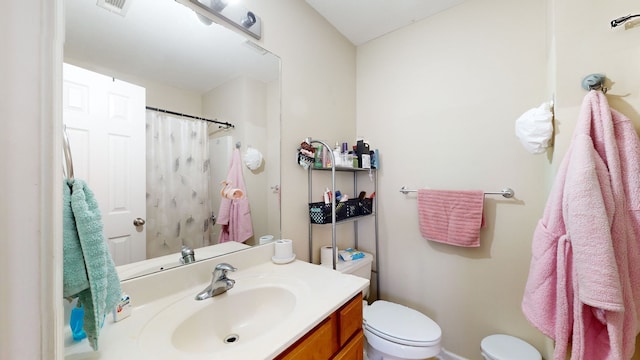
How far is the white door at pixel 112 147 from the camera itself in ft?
2.39

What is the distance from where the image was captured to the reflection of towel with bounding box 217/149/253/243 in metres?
1.10

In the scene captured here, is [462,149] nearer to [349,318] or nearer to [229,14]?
[349,318]

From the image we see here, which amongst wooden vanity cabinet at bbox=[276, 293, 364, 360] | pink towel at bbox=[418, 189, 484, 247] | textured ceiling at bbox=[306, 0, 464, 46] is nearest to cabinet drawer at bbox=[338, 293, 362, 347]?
wooden vanity cabinet at bbox=[276, 293, 364, 360]

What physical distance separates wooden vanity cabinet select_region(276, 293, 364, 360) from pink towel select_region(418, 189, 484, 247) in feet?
2.49

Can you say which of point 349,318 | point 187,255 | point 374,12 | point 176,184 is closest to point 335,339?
point 349,318

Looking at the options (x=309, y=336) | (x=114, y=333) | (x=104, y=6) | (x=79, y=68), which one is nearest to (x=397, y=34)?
(x=104, y=6)

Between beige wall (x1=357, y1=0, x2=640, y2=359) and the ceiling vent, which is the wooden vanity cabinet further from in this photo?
the ceiling vent

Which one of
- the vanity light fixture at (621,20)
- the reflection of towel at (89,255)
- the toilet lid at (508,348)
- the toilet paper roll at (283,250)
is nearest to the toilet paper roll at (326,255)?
the toilet paper roll at (283,250)

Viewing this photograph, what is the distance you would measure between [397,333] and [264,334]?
84 cm

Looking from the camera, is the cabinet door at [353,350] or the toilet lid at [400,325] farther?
the toilet lid at [400,325]

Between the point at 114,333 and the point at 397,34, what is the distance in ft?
7.09

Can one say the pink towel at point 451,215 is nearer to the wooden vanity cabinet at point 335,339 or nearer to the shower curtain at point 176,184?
the wooden vanity cabinet at point 335,339

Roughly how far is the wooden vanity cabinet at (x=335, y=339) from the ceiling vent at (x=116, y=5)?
1224 mm

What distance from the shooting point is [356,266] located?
1.55 metres
